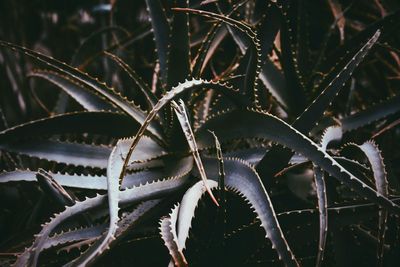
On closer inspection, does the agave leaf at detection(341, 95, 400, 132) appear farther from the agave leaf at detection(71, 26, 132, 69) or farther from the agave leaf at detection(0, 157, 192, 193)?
the agave leaf at detection(71, 26, 132, 69)

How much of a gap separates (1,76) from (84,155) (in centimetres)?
69

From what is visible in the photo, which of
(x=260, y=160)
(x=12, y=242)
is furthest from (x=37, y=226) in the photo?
(x=260, y=160)

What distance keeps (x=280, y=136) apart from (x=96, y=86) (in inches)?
14.1

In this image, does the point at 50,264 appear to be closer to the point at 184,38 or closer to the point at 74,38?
the point at 184,38

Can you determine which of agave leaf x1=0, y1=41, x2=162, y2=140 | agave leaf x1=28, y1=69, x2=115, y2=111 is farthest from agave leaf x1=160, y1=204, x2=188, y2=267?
agave leaf x1=28, y1=69, x2=115, y2=111

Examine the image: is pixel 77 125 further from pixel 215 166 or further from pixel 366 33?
pixel 366 33

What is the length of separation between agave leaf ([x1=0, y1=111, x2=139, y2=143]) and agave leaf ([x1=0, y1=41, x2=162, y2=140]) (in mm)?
22

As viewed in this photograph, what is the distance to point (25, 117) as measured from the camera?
56.4 inches

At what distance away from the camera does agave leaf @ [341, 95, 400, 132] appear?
0.96 m

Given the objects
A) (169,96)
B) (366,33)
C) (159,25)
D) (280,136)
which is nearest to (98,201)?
(169,96)

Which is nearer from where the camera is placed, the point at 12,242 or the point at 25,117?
the point at 12,242

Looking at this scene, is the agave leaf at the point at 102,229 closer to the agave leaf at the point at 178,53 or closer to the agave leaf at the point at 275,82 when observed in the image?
the agave leaf at the point at 178,53

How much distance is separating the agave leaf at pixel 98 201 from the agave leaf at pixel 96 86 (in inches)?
5.2

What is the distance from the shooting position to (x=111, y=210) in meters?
0.67
